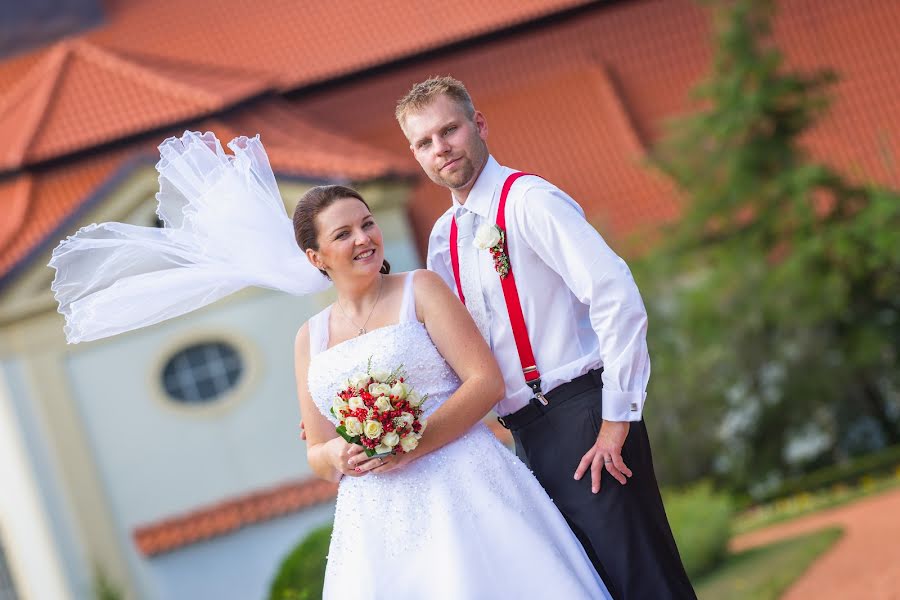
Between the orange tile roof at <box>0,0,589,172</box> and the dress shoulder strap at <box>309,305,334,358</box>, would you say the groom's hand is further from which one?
the orange tile roof at <box>0,0,589,172</box>

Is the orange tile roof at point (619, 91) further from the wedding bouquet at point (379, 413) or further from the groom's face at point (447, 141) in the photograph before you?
the wedding bouquet at point (379, 413)

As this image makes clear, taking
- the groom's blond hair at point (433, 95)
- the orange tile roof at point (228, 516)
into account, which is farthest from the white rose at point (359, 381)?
the orange tile roof at point (228, 516)

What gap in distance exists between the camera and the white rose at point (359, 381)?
3.74 meters

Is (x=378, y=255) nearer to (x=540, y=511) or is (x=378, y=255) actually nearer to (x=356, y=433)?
(x=356, y=433)

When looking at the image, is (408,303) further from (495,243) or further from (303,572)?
(303,572)

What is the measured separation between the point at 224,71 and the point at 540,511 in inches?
682

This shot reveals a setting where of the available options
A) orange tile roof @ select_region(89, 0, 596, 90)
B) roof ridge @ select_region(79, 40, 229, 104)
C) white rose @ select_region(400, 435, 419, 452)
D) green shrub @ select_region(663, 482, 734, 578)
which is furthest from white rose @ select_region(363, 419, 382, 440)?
orange tile roof @ select_region(89, 0, 596, 90)

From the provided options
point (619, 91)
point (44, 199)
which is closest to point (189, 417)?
point (44, 199)

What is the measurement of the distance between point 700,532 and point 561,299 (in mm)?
9147

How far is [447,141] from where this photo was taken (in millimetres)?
3967

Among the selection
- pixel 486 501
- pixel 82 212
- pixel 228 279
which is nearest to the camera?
pixel 486 501

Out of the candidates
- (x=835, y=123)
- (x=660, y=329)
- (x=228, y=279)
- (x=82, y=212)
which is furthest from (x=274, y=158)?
(x=228, y=279)

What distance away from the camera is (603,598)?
3.90 m

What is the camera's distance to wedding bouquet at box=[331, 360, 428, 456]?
12.1ft
